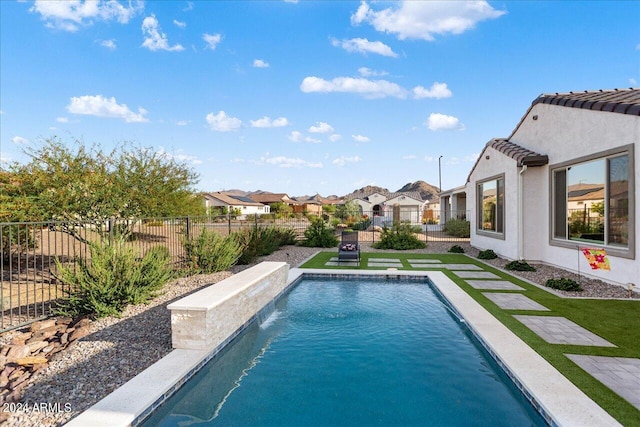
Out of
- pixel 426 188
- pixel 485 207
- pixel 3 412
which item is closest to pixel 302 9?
pixel 485 207

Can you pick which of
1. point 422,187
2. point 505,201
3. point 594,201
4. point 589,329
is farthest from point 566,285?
point 422,187

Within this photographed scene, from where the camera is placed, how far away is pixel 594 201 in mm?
8273

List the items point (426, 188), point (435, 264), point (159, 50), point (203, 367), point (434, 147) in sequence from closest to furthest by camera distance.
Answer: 1. point (203, 367)
2. point (435, 264)
3. point (159, 50)
4. point (434, 147)
5. point (426, 188)

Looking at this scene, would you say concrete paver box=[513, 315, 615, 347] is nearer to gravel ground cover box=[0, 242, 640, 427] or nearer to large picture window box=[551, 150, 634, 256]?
gravel ground cover box=[0, 242, 640, 427]

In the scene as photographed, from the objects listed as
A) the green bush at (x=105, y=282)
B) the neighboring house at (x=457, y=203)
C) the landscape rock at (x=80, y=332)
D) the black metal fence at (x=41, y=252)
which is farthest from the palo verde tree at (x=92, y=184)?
the neighboring house at (x=457, y=203)

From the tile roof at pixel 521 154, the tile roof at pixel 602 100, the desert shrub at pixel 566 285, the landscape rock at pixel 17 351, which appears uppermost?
the tile roof at pixel 602 100

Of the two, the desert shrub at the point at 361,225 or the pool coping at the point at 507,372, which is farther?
the desert shrub at the point at 361,225

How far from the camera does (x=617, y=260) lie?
747 centimetres

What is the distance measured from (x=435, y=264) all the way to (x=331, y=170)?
4693cm

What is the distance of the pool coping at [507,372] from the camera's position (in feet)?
9.47

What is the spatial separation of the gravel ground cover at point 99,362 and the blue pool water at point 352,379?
712 millimetres

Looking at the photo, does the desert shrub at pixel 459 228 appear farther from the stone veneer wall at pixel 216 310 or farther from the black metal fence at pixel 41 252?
the stone veneer wall at pixel 216 310

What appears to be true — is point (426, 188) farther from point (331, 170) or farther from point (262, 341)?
point (262, 341)

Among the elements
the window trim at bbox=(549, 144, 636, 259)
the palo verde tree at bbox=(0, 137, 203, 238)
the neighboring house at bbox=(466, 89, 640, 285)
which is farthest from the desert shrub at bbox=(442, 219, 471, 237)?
the palo verde tree at bbox=(0, 137, 203, 238)
